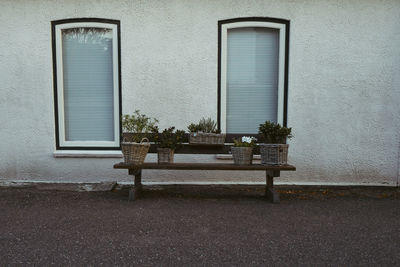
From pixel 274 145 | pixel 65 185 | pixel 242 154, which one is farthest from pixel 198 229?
pixel 65 185

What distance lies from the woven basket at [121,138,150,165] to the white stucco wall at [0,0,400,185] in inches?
42.5

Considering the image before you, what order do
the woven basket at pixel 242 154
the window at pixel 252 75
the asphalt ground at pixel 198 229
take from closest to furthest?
the asphalt ground at pixel 198 229 → the woven basket at pixel 242 154 → the window at pixel 252 75

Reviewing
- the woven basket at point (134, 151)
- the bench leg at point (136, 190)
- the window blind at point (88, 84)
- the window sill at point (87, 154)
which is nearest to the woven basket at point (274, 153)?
the woven basket at point (134, 151)

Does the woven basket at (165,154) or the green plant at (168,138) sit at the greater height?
the green plant at (168,138)

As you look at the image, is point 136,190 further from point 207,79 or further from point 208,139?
point 207,79

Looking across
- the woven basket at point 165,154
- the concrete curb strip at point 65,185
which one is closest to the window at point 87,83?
the concrete curb strip at point 65,185

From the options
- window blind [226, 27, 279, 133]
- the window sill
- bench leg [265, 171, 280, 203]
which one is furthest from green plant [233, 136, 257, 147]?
the window sill

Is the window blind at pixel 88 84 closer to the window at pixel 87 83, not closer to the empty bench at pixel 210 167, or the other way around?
the window at pixel 87 83

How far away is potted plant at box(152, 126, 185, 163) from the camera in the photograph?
4.01 metres

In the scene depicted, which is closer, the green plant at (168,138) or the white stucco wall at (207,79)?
the green plant at (168,138)

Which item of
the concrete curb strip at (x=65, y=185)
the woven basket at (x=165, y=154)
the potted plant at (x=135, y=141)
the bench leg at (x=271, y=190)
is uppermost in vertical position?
the potted plant at (x=135, y=141)

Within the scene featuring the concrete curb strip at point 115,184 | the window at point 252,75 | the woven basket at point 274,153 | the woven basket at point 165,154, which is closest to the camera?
the woven basket at point 274,153

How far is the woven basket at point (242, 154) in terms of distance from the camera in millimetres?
3920

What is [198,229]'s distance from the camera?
116 inches
